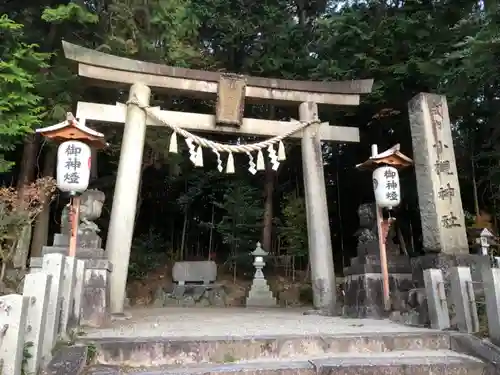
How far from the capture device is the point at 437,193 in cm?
716

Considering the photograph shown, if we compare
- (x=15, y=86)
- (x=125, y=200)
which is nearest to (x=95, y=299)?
(x=125, y=200)

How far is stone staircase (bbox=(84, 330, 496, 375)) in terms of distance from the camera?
388 centimetres

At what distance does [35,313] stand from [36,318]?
42 mm

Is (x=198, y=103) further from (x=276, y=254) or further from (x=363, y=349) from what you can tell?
(x=363, y=349)

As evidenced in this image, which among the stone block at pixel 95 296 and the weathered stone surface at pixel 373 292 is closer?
the stone block at pixel 95 296

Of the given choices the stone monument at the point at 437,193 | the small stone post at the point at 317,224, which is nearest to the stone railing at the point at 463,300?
the stone monument at the point at 437,193

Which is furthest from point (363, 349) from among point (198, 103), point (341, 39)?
point (198, 103)

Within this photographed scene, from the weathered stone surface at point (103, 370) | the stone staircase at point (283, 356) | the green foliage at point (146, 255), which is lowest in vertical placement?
the weathered stone surface at point (103, 370)

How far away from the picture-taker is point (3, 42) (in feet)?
29.2

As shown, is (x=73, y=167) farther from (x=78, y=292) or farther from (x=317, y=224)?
(x=317, y=224)

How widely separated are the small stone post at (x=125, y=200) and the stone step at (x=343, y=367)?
3784 mm

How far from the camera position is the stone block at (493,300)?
4605 mm

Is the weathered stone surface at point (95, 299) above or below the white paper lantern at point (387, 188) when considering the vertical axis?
below

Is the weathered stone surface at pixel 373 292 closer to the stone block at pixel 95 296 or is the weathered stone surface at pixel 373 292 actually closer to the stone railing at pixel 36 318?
the stone block at pixel 95 296
